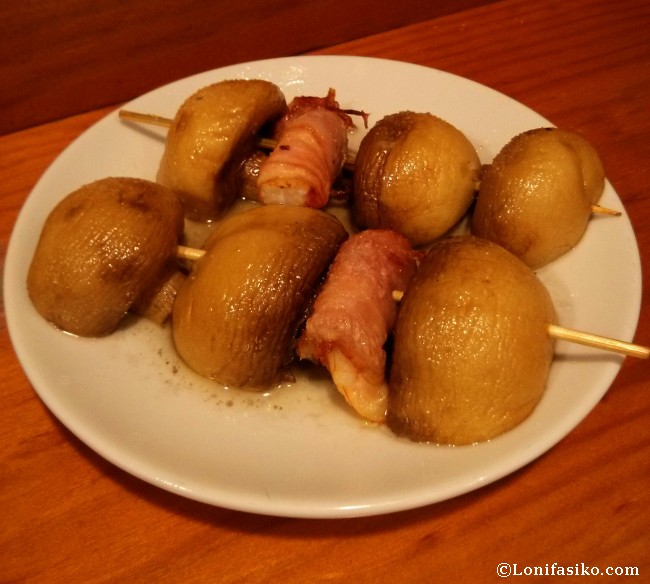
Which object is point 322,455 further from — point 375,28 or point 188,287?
point 375,28

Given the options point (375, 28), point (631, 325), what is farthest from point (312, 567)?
point (375, 28)

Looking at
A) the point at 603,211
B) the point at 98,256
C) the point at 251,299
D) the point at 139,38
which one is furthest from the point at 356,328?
the point at 139,38

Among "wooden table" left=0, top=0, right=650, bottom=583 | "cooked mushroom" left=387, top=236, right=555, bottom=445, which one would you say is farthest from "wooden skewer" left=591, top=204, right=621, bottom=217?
"cooked mushroom" left=387, top=236, right=555, bottom=445

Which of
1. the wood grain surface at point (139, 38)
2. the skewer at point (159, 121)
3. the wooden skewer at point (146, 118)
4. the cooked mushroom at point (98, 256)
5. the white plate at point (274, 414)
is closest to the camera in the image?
the white plate at point (274, 414)

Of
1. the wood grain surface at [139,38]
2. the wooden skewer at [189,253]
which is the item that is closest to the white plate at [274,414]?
the wooden skewer at [189,253]

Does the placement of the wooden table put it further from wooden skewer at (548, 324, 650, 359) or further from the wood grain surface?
the wood grain surface

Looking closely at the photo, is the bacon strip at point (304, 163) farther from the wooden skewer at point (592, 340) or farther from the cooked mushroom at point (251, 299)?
the wooden skewer at point (592, 340)
